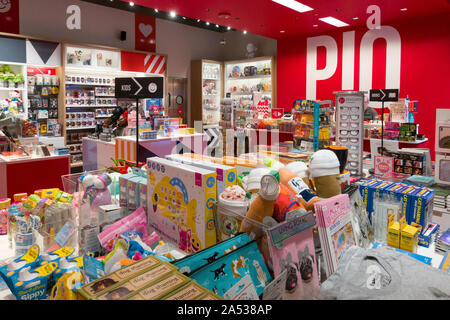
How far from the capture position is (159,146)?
224 inches

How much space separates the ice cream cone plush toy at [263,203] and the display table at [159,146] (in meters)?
4.19

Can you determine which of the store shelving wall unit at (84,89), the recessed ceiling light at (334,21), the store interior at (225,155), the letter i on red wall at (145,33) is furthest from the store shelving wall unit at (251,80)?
the store shelving wall unit at (84,89)

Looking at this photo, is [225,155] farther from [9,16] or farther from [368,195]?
[9,16]

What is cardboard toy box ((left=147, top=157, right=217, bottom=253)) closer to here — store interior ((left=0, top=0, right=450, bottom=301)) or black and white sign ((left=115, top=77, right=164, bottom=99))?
store interior ((left=0, top=0, right=450, bottom=301))

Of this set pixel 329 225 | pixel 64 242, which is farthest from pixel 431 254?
pixel 64 242

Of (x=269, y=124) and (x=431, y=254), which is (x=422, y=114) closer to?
(x=269, y=124)

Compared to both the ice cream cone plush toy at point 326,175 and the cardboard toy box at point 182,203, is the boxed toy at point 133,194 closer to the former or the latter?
the cardboard toy box at point 182,203

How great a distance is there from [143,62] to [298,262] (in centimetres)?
819

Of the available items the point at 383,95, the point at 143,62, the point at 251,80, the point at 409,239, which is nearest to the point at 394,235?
the point at 409,239

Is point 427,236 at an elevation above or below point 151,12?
below

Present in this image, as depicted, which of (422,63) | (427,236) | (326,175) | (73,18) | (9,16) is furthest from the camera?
(73,18)

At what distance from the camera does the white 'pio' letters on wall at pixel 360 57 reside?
7359mm

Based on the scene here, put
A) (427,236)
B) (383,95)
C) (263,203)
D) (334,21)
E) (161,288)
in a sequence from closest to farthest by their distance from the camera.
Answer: (161,288) → (263,203) → (427,236) → (383,95) → (334,21)

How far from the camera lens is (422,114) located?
7.16m
